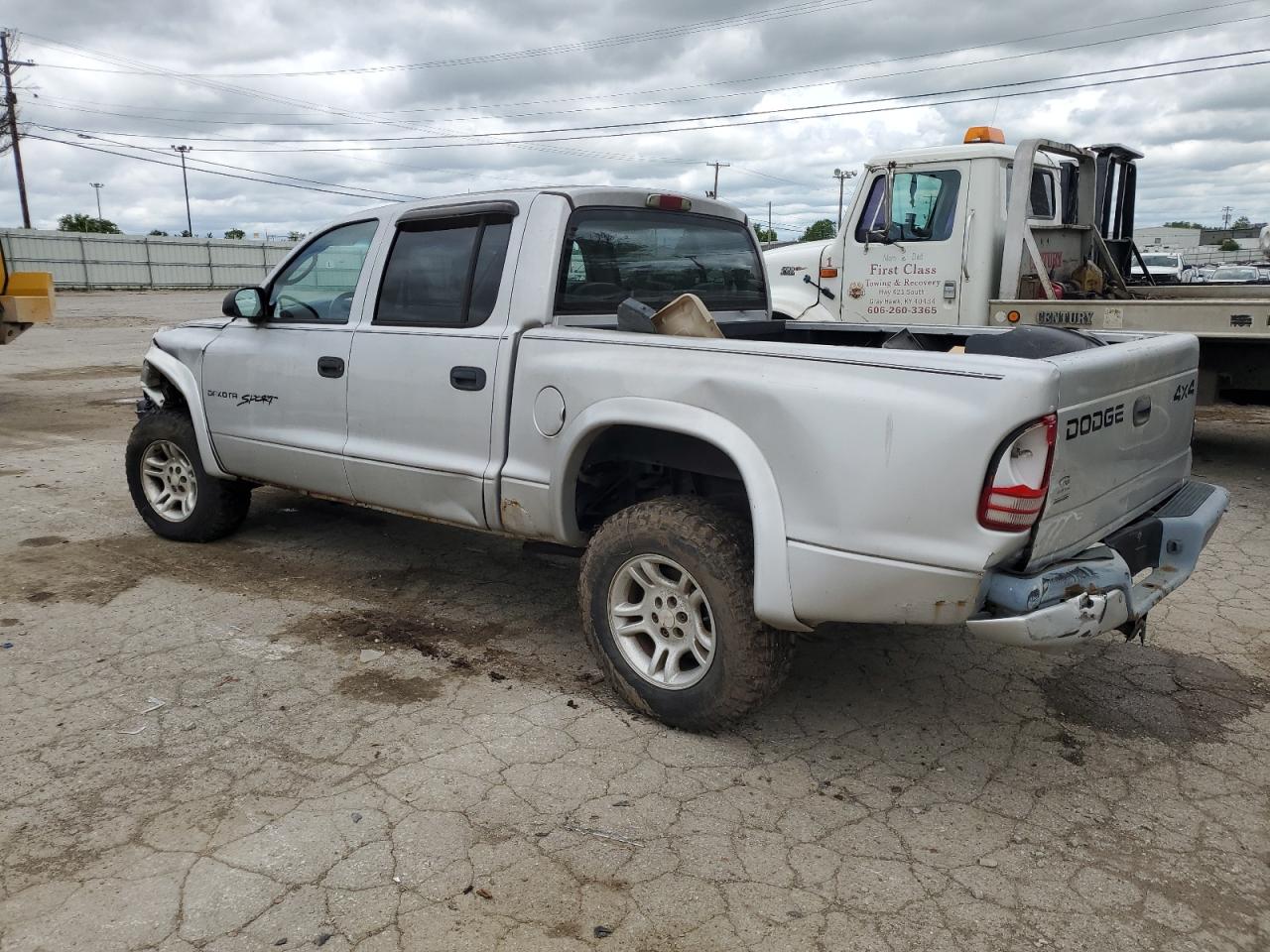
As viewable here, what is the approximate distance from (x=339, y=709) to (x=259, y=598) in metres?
1.40

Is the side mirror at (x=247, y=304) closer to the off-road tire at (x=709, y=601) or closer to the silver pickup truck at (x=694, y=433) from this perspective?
the silver pickup truck at (x=694, y=433)

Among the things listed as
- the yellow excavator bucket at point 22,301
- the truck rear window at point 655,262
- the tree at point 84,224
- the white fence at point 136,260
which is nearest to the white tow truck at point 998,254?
the truck rear window at point 655,262

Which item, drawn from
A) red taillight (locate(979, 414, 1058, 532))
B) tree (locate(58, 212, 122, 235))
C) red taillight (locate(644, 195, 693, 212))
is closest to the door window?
red taillight (locate(644, 195, 693, 212))

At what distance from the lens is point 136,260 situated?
42.5m

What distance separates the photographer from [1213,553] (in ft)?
18.3

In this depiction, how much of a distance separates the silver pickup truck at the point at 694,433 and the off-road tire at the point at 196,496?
0.59ft

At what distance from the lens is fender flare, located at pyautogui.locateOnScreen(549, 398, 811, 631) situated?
3.08m

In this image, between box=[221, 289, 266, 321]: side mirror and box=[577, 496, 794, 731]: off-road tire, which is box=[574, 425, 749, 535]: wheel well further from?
box=[221, 289, 266, 321]: side mirror

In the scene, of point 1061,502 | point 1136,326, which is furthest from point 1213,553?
point 1061,502

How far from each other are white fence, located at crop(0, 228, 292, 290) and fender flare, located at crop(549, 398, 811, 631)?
39.3m

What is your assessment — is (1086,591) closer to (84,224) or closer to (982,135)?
(982,135)

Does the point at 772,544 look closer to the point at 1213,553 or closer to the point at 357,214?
the point at 357,214

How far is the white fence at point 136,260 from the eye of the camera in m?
39.8

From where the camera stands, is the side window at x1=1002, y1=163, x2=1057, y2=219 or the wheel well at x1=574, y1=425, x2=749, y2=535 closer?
the wheel well at x1=574, y1=425, x2=749, y2=535
